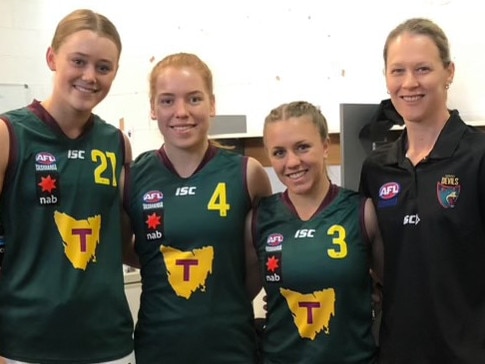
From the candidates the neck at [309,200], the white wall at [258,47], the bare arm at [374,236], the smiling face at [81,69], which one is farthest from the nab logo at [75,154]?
the white wall at [258,47]

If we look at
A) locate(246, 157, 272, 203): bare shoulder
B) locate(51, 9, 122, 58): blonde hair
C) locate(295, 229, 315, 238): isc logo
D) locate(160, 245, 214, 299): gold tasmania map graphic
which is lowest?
locate(160, 245, 214, 299): gold tasmania map graphic

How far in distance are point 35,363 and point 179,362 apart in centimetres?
38

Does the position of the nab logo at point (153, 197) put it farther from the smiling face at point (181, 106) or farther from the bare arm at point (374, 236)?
the bare arm at point (374, 236)

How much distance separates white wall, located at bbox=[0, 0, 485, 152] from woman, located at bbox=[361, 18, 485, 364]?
4.26 feet

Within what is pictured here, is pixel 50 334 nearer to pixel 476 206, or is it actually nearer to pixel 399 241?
pixel 399 241

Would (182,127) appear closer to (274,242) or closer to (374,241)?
(274,242)

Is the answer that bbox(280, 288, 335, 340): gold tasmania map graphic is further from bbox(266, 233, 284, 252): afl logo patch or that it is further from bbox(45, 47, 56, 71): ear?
bbox(45, 47, 56, 71): ear

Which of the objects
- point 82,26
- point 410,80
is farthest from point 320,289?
point 82,26

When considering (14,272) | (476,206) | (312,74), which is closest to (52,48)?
(14,272)

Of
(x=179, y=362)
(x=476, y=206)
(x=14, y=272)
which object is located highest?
(x=476, y=206)

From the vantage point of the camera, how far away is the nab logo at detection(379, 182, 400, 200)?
174 centimetres

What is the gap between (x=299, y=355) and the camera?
1761 millimetres

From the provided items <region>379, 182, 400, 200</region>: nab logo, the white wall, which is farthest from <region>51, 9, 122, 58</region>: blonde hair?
the white wall

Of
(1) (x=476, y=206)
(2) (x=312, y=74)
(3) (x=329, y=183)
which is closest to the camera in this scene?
(1) (x=476, y=206)
